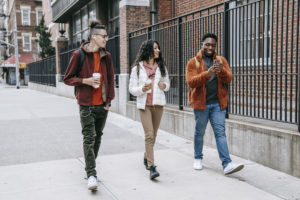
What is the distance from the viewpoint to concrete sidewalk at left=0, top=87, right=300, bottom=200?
4.02 meters

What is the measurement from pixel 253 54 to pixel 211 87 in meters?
1.42

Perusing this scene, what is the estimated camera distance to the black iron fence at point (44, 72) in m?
22.4

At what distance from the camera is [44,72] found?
993 inches

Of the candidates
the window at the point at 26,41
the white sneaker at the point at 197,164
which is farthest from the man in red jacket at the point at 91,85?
the window at the point at 26,41

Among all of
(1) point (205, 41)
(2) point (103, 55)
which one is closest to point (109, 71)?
(2) point (103, 55)

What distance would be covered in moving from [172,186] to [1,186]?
2.20m

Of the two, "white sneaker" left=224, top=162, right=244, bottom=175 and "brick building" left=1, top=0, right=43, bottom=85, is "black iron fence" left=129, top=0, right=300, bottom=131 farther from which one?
"brick building" left=1, top=0, right=43, bottom=85

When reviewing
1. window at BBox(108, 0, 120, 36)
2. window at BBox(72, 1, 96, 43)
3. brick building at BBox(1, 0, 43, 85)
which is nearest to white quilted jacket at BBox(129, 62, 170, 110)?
window at BBox(108, 0, 120, 36)

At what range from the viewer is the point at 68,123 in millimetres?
9414

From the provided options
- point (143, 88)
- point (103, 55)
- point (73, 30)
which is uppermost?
point (73, 30)

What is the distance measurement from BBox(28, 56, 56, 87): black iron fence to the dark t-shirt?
60.0 ft

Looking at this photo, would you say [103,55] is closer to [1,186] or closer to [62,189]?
[62,189]

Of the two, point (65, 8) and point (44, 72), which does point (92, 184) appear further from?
point (44, 72)

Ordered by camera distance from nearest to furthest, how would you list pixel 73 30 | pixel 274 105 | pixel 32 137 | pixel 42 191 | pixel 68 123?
1. pixel 42 191
2. pixel 274 105
3. pixel 32 137
4. pixel 68 123
5. pixel 73 30
